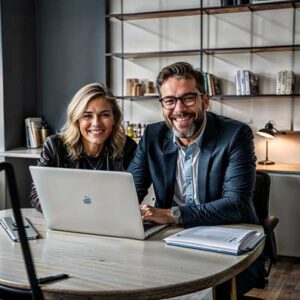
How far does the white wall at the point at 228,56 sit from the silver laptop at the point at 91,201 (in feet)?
8.57

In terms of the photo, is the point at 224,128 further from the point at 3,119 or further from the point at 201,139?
the point at 3,119

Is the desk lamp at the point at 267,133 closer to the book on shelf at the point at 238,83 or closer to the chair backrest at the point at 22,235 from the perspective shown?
the book on shelf at the point at 238,83

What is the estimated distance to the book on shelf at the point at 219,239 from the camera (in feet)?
4.33

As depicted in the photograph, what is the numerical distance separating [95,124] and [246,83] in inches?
79.9

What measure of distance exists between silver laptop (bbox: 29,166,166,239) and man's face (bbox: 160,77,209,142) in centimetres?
45

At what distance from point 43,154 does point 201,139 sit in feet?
2.60

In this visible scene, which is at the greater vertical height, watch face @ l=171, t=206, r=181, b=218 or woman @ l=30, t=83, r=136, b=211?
woman @ l=30, t=83, r=136, b=211

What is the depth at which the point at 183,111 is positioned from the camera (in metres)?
1.81

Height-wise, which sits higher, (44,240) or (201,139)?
(201,139)

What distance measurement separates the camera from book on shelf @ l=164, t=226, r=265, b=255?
1.32 m

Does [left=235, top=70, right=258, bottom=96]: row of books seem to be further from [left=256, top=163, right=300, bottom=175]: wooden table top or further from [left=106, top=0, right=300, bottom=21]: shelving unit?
[left=256, top=163, right=300, bottom=175]: wooden table top

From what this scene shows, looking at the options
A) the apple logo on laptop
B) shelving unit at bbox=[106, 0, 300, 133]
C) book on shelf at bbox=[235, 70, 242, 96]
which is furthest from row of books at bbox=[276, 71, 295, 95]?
the apple logo on laptop

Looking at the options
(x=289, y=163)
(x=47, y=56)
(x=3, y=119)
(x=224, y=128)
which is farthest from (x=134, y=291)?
(x=47, y=56)

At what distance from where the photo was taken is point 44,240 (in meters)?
1.50
